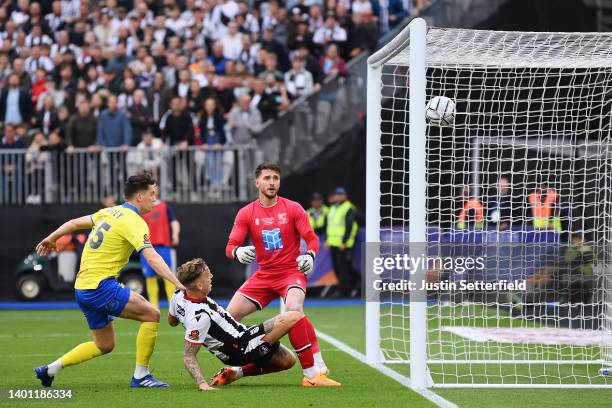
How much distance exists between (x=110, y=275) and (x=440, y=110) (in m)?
3.31

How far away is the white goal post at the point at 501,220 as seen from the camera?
34.0 feet

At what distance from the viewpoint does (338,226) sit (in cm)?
2344

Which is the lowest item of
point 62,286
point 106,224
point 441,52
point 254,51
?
point 62,286

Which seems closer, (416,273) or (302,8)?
(416,273)

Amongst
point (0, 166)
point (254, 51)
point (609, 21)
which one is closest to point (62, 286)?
point (0, 166)

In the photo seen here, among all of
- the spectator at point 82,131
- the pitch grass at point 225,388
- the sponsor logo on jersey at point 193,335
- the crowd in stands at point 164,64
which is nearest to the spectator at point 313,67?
the crowd in stands at point 164,64

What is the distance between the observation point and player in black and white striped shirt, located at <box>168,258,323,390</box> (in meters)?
9.59

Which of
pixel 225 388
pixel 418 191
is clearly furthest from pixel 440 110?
pixel 225 388

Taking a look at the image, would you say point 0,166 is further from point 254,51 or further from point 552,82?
point 552,82

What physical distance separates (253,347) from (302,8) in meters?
17.0

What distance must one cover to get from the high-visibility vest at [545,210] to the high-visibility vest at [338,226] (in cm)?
837

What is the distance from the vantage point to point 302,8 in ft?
85.1

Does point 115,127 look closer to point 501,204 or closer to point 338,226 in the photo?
point 338,226

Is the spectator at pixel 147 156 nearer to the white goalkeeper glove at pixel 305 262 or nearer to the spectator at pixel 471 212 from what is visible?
the spectator at pixel 471 212
